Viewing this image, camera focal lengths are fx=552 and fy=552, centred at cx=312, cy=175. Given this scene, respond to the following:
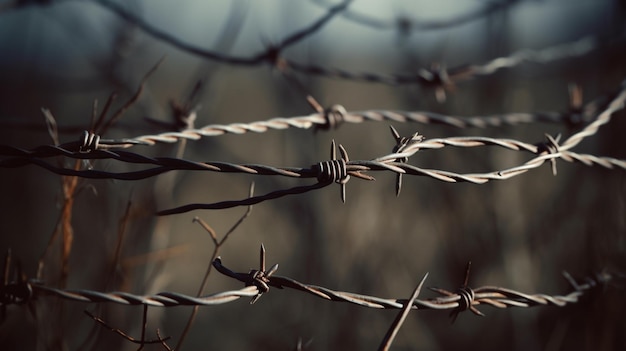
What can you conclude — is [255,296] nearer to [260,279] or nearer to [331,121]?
[260,279]

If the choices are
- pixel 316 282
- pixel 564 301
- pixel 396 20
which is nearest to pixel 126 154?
pixel 564 301

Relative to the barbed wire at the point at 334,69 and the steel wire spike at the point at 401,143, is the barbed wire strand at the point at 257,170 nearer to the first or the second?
the steel wire spike at the point at 401,143

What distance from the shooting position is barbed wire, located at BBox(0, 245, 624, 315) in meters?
0.75

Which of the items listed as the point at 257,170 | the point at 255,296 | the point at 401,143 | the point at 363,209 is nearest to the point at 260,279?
the point at 255,296

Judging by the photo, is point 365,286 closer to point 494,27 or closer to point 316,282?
point 316,282

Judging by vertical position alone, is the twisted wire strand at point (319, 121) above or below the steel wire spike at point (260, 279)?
above

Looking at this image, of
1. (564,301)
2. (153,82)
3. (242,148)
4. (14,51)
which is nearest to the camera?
(564,301)

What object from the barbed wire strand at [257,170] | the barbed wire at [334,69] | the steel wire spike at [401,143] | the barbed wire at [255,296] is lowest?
the barbed wire at [255,296]

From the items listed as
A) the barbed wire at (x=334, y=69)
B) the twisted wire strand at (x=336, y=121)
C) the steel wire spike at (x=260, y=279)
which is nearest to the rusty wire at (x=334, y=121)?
the twisted wire strand at (x=336, y=121)

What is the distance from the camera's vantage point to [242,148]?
7445 mm

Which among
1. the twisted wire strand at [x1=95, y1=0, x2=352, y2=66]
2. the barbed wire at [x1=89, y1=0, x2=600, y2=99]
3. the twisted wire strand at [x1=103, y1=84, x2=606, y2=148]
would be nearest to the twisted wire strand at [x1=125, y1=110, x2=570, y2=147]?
the twisted wire strand at [x1=103, y1=84, x2=606, y2=148]

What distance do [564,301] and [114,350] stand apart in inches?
61.4

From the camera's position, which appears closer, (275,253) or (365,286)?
(365,286)

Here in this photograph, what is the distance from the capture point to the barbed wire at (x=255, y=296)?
75 cm
